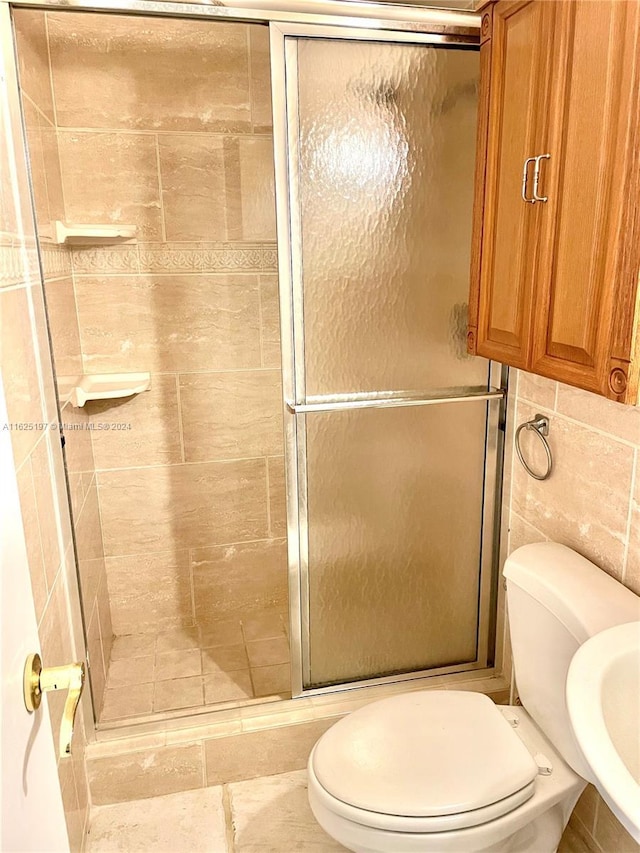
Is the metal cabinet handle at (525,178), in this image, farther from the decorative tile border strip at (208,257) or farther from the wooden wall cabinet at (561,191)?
the decorative tile border strip at (208,257)

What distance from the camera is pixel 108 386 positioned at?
2092 mm

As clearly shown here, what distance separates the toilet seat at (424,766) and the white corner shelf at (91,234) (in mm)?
1476

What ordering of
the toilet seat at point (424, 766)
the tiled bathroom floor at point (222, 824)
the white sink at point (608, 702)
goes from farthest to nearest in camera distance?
the tiled bathroom floor at point (222, 824) → the toilet seat at point (424, 766) → the white sink at point (608, 702)

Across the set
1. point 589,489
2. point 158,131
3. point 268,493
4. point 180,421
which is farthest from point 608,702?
point 158,131

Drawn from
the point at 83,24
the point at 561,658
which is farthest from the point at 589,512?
the point at 83,24

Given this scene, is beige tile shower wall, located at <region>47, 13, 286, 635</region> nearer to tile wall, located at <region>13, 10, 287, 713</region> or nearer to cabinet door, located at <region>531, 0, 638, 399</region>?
tile wall, located at <region>13, 10, 287, 713</region>

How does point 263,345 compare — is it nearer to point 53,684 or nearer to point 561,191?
point 561,191

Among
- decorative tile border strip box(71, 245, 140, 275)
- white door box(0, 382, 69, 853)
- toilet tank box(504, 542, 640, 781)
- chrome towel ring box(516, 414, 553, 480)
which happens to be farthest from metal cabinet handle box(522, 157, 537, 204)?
decorative tile border strip box(71, 245, 140, 275)

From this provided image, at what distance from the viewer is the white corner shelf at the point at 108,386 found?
6.40ft

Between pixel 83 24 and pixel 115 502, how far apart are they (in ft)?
5.01

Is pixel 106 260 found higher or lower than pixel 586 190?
lower

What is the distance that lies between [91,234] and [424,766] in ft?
5.35

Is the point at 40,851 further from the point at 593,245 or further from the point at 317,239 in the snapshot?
the point at 317,239

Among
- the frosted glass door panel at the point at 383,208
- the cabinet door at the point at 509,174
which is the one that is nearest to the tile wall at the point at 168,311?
the frosted glass door panel at the point at 383,208
